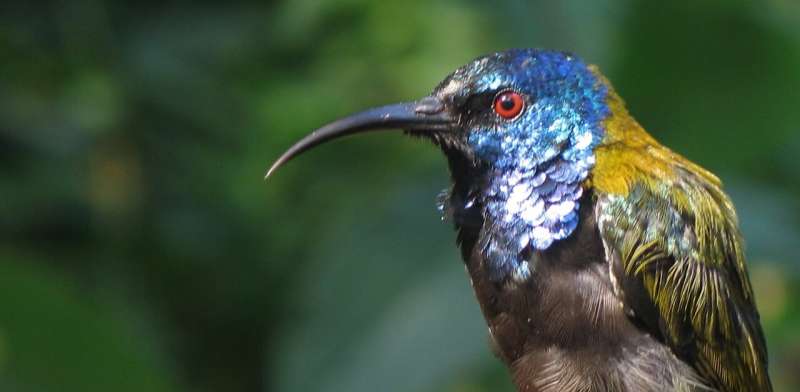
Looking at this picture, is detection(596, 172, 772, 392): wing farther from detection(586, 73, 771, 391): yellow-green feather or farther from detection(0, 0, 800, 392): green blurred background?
detection(0, 0, 800, 392): green blurred background

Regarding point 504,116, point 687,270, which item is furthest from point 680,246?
point 504,116

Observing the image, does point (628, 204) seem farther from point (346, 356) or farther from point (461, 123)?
point (346, 356)

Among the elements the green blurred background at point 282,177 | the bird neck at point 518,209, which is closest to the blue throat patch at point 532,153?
the bird neck at point 518,209

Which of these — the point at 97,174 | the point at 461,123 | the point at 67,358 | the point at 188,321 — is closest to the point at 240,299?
the point at 188,321

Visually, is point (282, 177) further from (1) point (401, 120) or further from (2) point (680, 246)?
(2) point (680, 246)

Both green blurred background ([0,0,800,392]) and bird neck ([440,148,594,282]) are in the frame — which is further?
green blurred background ([0,0,800,392])

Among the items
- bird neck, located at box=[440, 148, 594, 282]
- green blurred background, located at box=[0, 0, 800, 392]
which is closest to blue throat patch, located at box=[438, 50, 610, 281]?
bird neck, located at box=[440, 148, 594, 282]

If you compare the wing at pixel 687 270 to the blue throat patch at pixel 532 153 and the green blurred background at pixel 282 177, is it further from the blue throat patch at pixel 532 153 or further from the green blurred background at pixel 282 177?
the green blurred background at pixel 282 177
